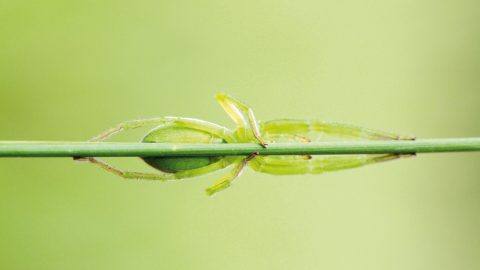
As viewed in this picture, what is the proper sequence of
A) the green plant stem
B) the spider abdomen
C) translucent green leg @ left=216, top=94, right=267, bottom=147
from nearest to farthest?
the green plant stem
the spider abdomen
translucent green leg @ left=216, top=94, right=267, bottom=147

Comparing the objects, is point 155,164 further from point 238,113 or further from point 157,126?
point 238,113

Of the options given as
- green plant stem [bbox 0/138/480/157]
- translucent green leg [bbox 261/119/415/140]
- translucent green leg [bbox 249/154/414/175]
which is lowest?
green plant stem [bbox 0/138/480/157]

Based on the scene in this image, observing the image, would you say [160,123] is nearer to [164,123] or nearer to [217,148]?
[164,123]

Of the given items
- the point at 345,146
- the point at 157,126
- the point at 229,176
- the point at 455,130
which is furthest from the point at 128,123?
the point at 455,130


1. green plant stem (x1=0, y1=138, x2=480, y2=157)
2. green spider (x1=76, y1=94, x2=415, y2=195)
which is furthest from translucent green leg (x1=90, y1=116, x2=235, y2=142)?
green plant stem (x1=0, y1=138, x2=480, y2=157)

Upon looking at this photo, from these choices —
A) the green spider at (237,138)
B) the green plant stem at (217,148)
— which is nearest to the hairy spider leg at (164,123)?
the green spider at (237,138)

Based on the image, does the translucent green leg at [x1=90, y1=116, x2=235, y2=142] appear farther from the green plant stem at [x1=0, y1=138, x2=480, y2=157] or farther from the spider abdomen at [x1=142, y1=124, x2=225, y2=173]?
the green plant stem at [x1=0, y1=138, x2=480, y2=157]

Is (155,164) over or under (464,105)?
under
